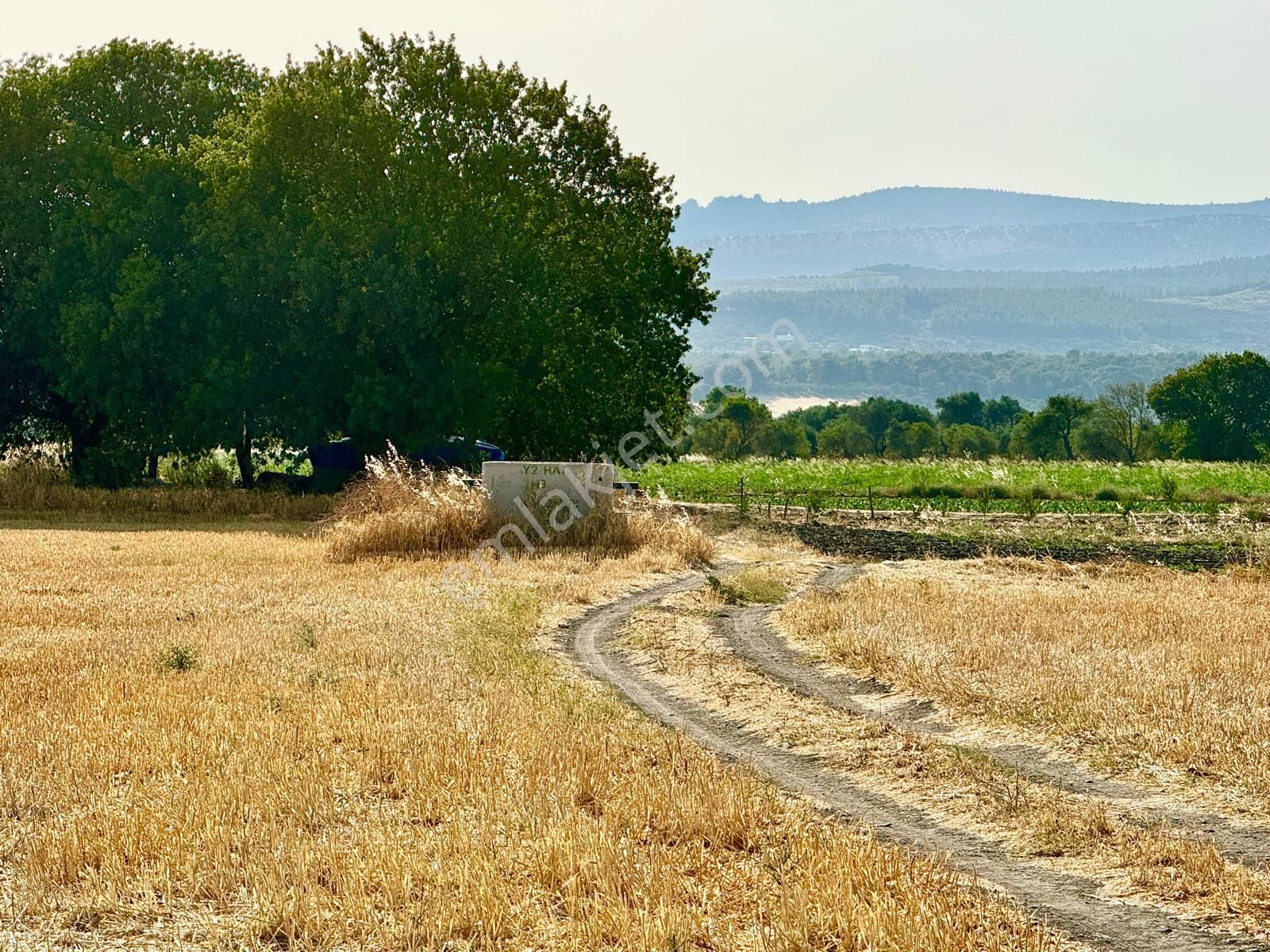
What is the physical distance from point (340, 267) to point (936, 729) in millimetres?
26393

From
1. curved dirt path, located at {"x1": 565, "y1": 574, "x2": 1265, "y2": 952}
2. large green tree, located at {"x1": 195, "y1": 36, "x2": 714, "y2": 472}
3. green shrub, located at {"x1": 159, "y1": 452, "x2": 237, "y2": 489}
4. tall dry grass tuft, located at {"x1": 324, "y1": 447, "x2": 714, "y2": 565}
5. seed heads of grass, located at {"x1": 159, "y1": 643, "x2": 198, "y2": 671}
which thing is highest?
large green tree, located at {"x1": 195, "y1": 36, "x2": 714, "y2": 472}

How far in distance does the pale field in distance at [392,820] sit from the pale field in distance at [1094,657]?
123 inches

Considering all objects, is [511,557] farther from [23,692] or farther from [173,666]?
[23,692]

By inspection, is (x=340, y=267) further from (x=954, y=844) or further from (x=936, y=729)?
(x=954, y=844)

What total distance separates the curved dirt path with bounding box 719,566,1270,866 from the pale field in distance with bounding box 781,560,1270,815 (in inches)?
12.6

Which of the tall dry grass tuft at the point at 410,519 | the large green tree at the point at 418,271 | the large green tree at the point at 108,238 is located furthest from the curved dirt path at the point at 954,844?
the large green tree at the point at 108,238

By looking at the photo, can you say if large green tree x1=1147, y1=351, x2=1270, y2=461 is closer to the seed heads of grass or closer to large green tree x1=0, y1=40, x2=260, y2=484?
large green tree x1=0, y1=40, x2=260, y2=484

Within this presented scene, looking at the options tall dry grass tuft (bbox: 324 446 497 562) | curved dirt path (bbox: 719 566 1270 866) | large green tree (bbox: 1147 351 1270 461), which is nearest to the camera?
curved dirt path (bbox: 719 566 1270 866)

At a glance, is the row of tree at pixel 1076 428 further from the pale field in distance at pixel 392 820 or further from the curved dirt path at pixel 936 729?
the pale field in distance at pixel 392 820

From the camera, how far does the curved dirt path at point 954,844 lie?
6137mm

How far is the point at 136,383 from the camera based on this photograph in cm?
3597

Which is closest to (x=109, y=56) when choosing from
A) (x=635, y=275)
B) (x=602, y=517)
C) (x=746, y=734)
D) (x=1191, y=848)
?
(x=635, y=275)

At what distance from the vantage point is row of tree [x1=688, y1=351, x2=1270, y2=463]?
310 feet

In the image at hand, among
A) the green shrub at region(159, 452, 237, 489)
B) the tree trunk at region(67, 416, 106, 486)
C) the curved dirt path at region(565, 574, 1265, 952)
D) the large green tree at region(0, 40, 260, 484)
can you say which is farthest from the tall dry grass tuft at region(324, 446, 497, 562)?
the tree trunk at region(67, 416, 106, 486)
